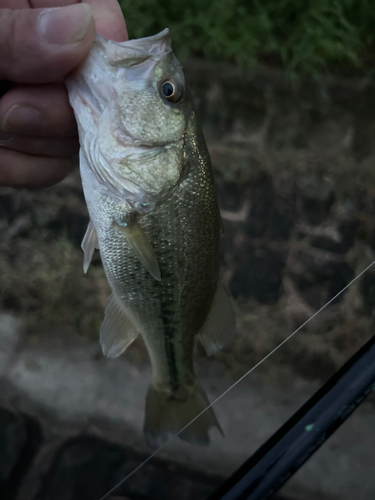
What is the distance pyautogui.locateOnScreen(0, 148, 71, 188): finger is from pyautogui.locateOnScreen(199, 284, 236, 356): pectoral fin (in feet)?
1.86

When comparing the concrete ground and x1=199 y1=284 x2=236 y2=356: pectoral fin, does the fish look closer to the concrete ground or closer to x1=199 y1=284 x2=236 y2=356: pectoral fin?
x1=199 y1=284 x2=236 y2=356: pectoral fin

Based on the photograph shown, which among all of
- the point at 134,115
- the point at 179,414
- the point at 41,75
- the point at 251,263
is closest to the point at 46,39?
the point at 41,75

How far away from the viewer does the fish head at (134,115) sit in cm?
70

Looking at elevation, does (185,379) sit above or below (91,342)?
above

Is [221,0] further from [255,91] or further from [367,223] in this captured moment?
[367,223]

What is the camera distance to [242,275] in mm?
1976

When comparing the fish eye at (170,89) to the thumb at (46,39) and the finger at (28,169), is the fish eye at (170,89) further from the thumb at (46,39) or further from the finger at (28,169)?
the finger at (28,169)

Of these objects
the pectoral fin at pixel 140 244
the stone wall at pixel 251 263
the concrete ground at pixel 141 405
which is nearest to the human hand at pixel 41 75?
the pectoral fin at pixel 140 244

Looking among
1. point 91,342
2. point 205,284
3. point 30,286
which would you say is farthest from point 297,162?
point 30,286

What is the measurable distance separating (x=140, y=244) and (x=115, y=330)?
290 mm

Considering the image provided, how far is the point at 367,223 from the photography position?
1842mm

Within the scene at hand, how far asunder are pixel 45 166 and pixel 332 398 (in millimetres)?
879

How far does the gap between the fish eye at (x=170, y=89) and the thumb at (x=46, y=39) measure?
151mm

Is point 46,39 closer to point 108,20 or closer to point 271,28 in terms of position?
point 108,20
